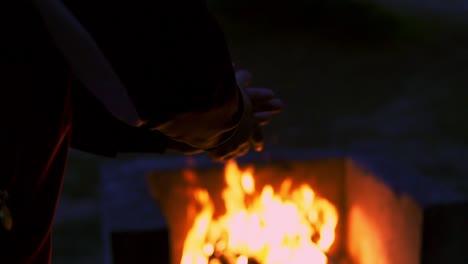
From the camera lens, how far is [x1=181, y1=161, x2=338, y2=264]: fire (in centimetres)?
243

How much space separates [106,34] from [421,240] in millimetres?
1436

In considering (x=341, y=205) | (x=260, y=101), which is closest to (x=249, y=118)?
(x=260, y=101)

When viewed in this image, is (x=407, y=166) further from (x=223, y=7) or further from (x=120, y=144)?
(x=223, y=7)

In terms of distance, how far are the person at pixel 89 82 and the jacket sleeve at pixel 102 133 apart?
0.77 feet

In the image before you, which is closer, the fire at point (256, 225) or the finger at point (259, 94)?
the finger at point (259, 94)

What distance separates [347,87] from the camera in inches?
271

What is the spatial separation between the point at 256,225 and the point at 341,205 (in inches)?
15.3

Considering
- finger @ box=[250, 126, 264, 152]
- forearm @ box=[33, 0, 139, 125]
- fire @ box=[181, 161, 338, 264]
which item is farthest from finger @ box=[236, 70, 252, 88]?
fire @ box=[181, 161, 338, 264]

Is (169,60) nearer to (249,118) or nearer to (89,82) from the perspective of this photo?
(89,82)

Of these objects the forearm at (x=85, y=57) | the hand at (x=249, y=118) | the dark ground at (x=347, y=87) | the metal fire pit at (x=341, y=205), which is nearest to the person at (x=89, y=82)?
the forearm at (x=85, y=57)

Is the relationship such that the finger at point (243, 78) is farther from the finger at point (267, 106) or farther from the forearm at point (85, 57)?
the forearm at point (85, 57)

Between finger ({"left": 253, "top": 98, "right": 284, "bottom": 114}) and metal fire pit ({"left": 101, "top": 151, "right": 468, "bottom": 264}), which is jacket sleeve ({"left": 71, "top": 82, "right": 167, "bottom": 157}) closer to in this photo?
finger ({"left": 253, "top": 98, "right": 284, "bottom": 114})

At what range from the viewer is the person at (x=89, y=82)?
3.25 ft

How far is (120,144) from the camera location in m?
1.63
